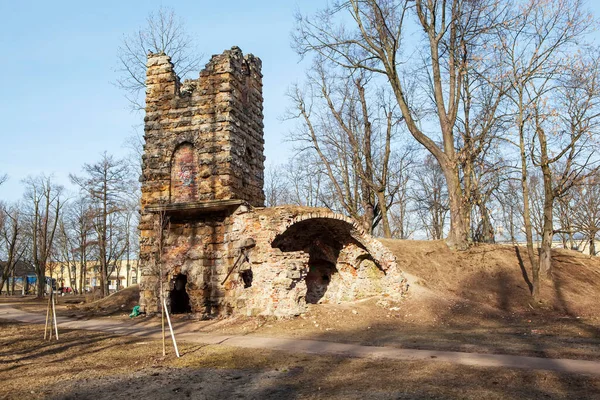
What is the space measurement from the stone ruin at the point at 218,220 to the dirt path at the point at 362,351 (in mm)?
2344

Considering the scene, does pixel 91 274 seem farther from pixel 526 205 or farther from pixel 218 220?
pixel 526 205

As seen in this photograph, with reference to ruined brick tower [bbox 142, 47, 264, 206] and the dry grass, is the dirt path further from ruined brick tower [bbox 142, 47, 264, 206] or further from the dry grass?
ruined brick tower [bbox 142, 47, 264, 206]

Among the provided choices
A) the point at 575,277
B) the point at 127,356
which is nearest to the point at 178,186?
the point at 127,356

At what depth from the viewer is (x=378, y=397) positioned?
5.98 m

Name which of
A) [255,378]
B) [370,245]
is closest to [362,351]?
[255,378]

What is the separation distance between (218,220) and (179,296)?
3.20 meters

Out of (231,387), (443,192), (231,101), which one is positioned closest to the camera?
(231,387)

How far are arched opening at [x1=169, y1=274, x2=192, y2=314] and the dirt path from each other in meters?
2.24

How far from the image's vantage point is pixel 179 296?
16578 millimetres

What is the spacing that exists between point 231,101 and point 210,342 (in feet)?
27.8

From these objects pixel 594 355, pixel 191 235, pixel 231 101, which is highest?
pixel 231 101

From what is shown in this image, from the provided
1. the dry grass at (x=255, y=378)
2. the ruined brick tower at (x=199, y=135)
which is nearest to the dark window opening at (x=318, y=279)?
the ruined brick tower at (x=199, y=135)

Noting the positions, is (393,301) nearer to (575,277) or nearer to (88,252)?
(575,277)

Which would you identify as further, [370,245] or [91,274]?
[91,274]
